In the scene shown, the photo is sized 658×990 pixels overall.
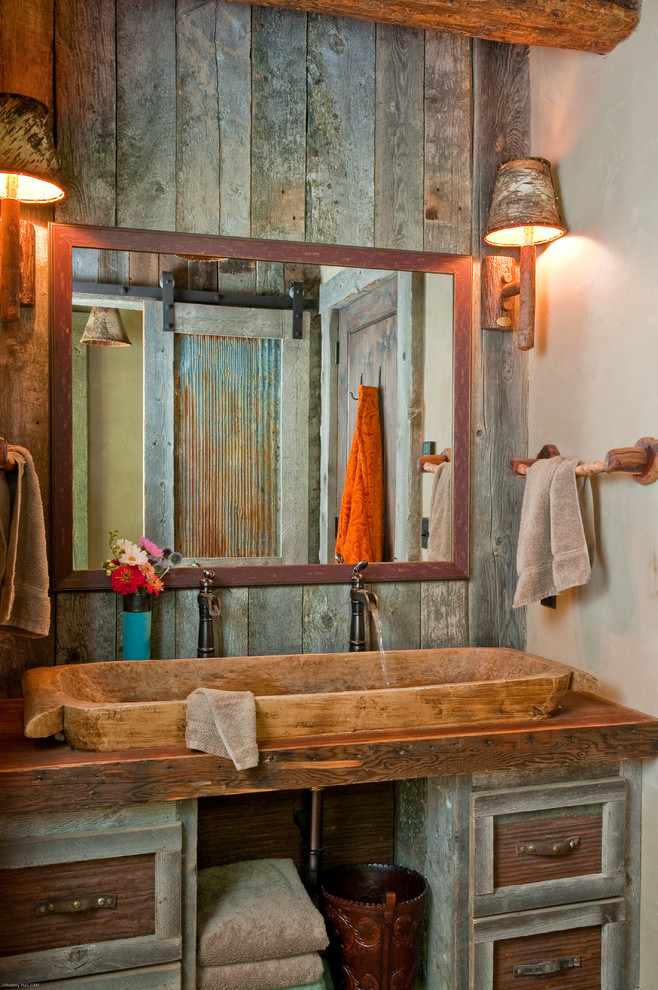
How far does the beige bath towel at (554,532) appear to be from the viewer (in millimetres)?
1978

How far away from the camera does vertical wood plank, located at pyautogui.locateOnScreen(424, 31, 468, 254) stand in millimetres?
2260

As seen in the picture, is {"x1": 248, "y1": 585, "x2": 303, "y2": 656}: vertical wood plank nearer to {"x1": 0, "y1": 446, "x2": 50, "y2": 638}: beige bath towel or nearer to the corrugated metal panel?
the corrugated metal panel

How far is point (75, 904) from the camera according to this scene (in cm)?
156

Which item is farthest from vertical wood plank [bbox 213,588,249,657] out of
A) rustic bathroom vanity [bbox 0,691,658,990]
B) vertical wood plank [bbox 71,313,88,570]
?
rustic bathroom vanity [bbox 0,691,658,990]

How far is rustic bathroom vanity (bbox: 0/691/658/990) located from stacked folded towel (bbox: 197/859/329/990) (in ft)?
0.21

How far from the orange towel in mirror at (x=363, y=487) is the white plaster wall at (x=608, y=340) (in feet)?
1.55

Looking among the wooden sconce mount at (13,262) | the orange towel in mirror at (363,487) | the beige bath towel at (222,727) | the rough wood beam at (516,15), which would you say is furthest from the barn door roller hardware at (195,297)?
the beige bath towel at (222,727)

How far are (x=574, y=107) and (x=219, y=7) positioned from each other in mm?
924

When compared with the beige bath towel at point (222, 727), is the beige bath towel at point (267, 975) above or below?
below

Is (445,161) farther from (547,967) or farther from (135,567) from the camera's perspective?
(547,967)

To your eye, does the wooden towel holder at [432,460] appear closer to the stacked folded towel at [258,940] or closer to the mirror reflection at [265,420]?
the mirror reflection at [265,420]

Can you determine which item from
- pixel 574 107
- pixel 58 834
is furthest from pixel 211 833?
pixel 574 107

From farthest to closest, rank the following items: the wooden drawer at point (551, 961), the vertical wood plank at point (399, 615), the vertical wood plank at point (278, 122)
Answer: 1. the vertical wood plank at point (399, 615)
2. the vertical wood plank at point (278, 122)
3. the wooden drawer at point (551, 961)

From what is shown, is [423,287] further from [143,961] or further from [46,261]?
[143,961]
